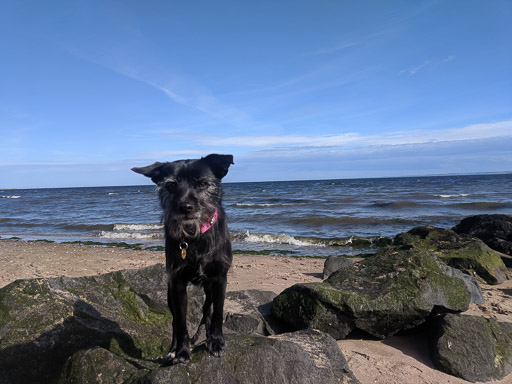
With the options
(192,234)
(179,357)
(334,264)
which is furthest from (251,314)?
(334,264)

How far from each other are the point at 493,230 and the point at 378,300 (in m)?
10.2

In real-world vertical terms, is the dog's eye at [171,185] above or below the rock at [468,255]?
above

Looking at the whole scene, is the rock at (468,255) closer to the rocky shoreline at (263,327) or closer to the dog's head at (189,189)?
the rocky shoreline at (263,327)

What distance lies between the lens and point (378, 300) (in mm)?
5004

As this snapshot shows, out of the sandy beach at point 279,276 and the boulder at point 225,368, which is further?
the sandy beach at point 279,276

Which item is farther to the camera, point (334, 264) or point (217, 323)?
point (334, 264)

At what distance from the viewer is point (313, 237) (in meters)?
16.1

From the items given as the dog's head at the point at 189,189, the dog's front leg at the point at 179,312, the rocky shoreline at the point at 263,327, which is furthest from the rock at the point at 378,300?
the dog's head at the point at 189,189

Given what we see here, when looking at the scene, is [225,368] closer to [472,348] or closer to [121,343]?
[121,343]

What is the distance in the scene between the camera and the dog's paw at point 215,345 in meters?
3.09

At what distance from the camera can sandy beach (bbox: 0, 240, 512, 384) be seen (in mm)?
4488

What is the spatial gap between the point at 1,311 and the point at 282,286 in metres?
5.62

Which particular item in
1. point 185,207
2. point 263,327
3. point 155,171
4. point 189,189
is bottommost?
point 263,327

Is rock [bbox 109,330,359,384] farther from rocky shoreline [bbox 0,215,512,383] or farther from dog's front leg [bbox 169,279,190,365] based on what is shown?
dog's front leg [bbox 169,279,190,365]
